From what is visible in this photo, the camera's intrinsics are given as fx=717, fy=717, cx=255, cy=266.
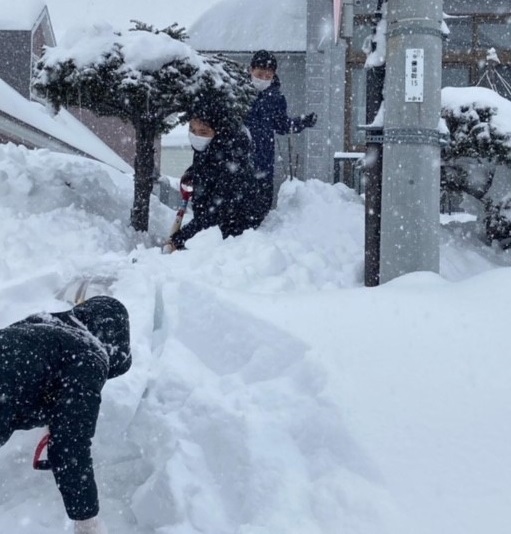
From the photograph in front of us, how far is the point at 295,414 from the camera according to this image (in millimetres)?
3057

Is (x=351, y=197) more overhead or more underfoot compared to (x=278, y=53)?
more underfoot

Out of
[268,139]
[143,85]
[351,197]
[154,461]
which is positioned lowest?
[154,461]

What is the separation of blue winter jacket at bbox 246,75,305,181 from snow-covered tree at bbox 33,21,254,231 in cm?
24

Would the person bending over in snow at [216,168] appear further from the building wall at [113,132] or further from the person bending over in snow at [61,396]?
the building wall at [113,132]

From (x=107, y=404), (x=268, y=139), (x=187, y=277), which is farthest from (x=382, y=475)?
(x=268, y=139)

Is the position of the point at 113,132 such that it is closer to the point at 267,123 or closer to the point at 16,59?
the point at 16,59

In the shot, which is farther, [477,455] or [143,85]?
[143,85]

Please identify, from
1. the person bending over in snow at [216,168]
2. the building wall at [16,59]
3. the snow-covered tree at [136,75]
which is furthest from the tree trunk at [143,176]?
the building wall at [16,59]

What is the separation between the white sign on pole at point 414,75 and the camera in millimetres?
4227

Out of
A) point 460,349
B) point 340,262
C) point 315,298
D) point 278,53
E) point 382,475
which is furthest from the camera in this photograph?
point 278,53

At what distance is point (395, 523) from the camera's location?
8.18 ft

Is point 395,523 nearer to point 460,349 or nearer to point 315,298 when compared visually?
point 460,349

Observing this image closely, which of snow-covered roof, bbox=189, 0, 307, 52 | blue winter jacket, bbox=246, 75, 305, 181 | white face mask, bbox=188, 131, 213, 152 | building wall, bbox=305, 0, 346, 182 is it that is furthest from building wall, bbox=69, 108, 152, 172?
white face mask, bbox=188, 131, 213, 152

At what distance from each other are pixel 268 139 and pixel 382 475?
4842 mm
